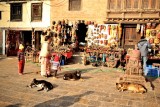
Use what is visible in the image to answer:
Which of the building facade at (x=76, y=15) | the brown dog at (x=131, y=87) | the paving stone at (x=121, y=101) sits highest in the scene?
the building facade at (x=76, y=15)

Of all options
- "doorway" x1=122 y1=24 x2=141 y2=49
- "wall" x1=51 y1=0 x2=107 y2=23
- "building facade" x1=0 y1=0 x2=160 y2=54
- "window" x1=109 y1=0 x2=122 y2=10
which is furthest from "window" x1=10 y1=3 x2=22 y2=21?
"doorway" x1=122 y1=24 x2=141 y2=49

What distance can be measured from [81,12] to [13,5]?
8104 millimetres

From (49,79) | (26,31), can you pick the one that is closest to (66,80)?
(49,79)

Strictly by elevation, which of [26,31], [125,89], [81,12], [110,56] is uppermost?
[81,12]

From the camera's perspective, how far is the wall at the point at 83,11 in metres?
18.0

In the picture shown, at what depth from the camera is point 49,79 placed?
9836mm

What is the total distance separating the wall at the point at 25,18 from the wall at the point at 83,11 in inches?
31.2

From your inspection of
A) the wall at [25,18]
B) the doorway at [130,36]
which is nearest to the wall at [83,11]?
the wall at [25,18]

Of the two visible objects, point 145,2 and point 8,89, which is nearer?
point 8,89

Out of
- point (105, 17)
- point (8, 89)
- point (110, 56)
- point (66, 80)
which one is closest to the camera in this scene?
point (8, 89)

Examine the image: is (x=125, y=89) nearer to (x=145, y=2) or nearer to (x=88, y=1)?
(x=145, y=2)

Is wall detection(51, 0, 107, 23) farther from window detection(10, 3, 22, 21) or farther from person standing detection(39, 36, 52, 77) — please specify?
person standing detection(39, 36, 52, 77)

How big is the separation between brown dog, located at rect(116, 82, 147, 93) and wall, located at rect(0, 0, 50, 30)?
44.3 feet

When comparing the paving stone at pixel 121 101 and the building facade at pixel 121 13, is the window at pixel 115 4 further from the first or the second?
the paving stone at pixel 121 101
